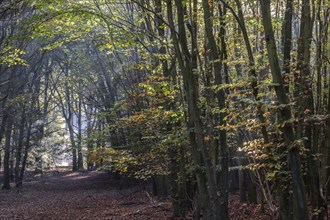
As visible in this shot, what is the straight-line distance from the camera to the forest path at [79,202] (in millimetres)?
15172

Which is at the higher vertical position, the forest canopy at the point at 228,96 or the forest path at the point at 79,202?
the forest canopy at the point at 228,96

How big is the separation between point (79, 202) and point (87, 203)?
31.6 inches

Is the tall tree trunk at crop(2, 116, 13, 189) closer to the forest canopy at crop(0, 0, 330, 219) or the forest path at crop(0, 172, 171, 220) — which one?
the forest path at crop(0, 172, 171, 220)

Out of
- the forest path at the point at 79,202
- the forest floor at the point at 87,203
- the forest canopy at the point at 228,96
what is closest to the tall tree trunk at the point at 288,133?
the forest canopy at the point at 228,96

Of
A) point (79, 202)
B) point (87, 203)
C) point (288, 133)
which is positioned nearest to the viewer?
point (288, 133)

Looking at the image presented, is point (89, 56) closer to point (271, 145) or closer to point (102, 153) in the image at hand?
point (102, 153)

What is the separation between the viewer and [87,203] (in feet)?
64.8

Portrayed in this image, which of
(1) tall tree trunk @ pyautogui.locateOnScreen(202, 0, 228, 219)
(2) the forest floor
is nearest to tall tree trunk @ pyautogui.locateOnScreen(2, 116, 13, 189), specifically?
(2) the forest floor

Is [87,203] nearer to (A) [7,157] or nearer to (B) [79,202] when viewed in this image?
(B) [79,202]

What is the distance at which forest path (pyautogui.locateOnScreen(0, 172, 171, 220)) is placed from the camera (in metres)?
15.2

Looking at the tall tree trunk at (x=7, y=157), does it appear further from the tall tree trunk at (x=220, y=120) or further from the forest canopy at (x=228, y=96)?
the tall tree trunk at (x=220, y=120)

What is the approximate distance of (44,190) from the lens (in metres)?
27.2

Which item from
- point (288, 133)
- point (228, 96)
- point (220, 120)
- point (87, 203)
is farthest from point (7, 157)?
point (288, 133)

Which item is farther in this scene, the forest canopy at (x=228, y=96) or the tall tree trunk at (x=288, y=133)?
the forest canopy at (x=228, y=96)
